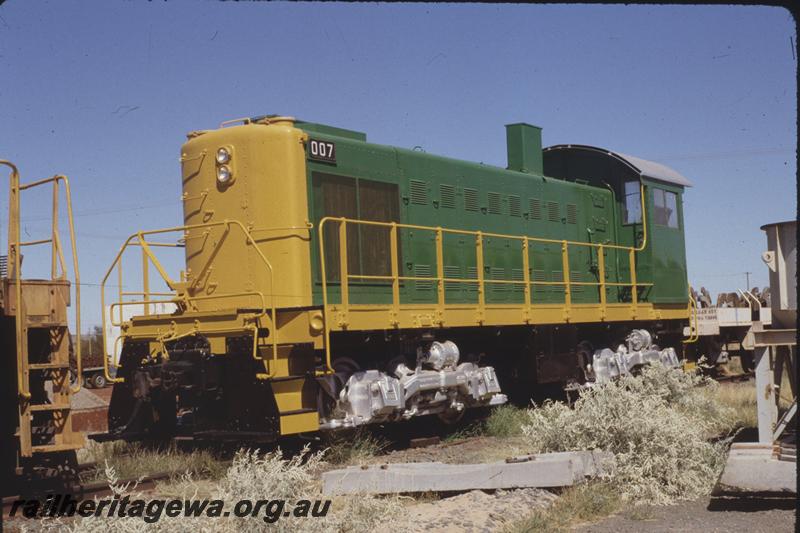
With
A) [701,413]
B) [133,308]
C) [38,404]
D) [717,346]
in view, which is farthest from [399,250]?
[133,308]

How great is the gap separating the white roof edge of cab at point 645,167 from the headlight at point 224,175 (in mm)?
7161

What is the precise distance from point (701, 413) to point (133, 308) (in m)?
16.7

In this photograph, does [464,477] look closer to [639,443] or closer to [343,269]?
[639,443]

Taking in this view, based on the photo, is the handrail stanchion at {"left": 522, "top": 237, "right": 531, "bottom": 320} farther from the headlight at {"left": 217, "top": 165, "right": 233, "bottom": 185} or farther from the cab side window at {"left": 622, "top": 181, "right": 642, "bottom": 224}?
the headlight at {"left": 217, "top": 165, "right": 233, "bottom": 185}

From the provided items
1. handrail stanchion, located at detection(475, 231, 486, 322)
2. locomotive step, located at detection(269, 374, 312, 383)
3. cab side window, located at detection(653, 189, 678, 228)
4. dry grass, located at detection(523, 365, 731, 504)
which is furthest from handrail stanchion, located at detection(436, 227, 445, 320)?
cab side window, located at detection(653, 189, 678, 228)

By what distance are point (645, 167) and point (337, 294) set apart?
24.0ft

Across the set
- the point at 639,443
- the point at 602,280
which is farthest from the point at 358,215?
the point at 602,280

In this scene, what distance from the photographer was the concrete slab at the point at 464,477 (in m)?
7.29

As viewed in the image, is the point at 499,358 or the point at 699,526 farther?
the point at 499,358

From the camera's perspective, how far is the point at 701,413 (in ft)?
36.6

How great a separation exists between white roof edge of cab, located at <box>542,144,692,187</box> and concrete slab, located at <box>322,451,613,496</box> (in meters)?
8.61

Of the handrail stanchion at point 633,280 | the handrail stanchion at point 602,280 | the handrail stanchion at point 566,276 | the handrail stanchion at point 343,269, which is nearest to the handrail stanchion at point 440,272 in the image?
the handrail stanchion at point 343,269

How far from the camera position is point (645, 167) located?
15.4 meters

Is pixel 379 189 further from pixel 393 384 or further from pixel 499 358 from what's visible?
pixel 499 358
